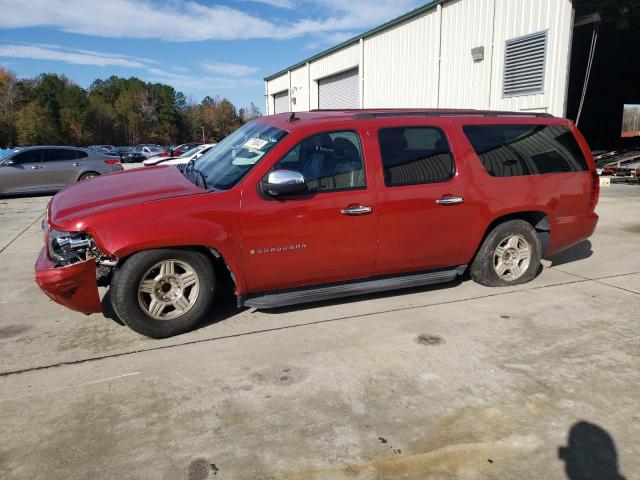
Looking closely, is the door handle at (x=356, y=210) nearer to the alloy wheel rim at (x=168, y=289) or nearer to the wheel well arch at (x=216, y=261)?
the wheel well arch at (x=216, y=261)

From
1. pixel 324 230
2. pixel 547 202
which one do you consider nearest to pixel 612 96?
pixel 547 202

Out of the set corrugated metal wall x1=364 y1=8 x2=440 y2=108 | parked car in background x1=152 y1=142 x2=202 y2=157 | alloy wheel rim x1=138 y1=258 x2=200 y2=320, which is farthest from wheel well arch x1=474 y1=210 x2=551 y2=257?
parked car in background x1=152 y1=142 x2=202 y2=157

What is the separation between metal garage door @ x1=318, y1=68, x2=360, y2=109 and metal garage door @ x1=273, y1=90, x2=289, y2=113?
5.59m

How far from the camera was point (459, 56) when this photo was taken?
14453 millimetres

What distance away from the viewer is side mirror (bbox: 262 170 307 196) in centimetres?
386

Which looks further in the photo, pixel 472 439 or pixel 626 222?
pixel 626 222

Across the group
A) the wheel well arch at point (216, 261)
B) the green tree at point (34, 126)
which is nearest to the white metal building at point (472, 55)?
the wheel well arch at point (216, 261)

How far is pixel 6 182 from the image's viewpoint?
45.6 feet

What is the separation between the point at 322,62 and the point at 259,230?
2165cm

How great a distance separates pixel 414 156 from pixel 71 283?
3043 mm

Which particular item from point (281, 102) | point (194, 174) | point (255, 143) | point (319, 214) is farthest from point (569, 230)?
point (281, 102)

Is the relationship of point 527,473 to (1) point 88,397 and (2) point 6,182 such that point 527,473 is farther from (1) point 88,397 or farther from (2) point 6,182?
(2) point 6,182

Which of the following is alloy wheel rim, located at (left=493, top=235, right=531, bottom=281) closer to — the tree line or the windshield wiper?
the windshield wiper

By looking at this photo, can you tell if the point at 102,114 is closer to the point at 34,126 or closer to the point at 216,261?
the point at 34,126
